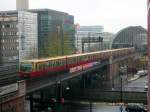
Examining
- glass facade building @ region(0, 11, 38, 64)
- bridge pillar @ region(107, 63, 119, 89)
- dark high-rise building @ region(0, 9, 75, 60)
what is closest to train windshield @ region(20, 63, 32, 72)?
bridge pillar @ region(107, 63, 119, 89)

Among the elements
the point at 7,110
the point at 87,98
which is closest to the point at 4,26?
the point at 87,98

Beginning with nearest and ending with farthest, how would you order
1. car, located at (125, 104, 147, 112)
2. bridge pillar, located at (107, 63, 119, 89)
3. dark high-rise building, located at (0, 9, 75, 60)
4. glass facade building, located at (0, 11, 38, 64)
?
car, located at (125, 104, 147, 112)
bridge pillar, located at (107, 63, 119, 89)
glass facade building, located at (0, 11, 38, 64)
dark high-rise building, located at (0, 9, 75, 60)

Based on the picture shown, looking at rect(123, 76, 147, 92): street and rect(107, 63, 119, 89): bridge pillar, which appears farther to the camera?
rect(107, 63, 119, 89): bridge pillar

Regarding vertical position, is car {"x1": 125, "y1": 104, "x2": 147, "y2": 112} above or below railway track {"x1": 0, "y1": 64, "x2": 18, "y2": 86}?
below

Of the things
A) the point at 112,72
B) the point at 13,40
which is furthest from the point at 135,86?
the point at 13,40

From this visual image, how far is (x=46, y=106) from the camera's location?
39.2 metres

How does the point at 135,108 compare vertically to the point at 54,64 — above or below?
below

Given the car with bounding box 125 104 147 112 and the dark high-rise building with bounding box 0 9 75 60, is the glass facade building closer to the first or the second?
the dark high-rise building with bounding box 0 9 75 60

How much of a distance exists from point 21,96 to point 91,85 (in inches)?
1257

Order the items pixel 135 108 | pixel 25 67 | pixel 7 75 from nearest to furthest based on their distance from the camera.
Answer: pixel 7 75
pixel 25 67
pixel 135 108

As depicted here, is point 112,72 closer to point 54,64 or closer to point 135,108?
point 54,64

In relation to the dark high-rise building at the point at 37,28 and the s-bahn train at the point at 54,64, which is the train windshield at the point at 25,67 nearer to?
the s-bahn train at the point at 54,64

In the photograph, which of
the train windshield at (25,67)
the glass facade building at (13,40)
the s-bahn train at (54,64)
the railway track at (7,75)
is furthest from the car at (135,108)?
the glass facade building at (13,40)

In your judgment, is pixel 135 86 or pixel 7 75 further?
pixel 135 86
